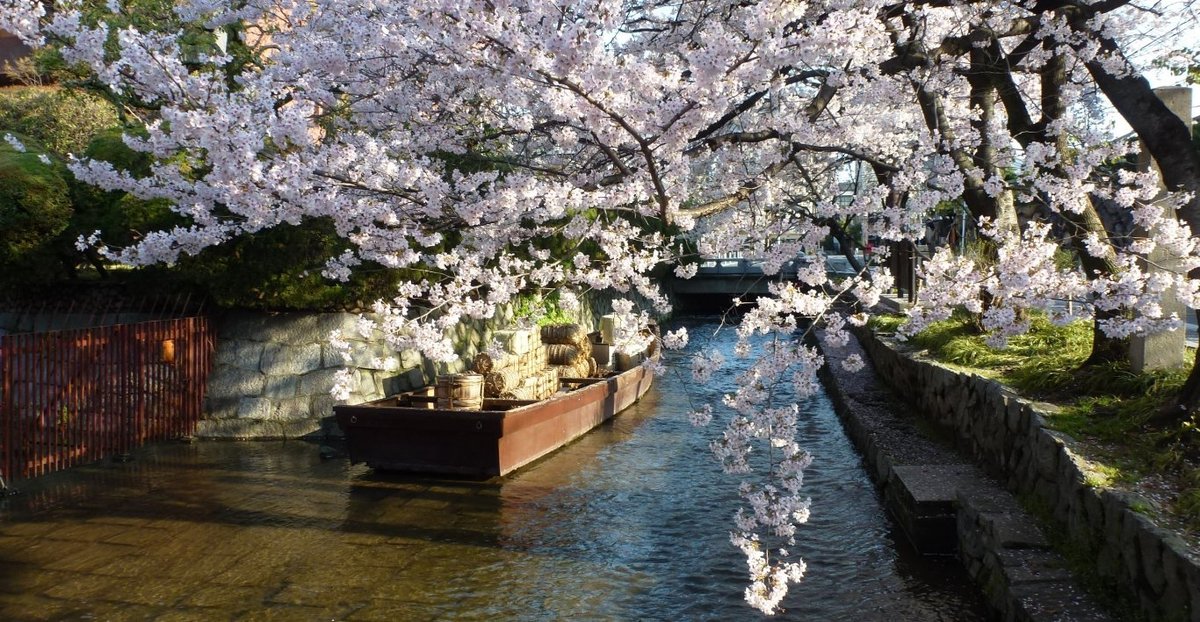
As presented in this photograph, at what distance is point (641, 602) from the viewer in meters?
6.50

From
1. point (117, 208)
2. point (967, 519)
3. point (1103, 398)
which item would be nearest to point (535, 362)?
point (117, 208)

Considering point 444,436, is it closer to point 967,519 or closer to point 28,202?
point 967,519

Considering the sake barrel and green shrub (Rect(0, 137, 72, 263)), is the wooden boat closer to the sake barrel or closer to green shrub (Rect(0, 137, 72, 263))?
the sake barrel

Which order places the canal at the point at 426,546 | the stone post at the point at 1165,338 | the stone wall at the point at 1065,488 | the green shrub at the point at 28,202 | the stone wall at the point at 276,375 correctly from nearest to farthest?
1. the stone wall at the point at 1065,488
2. the canal at the point at 426,546
3. the stone post at the point at 1165,338
4. the green shrub at the point at 28,202
5. the stone wall at the point at 276,375

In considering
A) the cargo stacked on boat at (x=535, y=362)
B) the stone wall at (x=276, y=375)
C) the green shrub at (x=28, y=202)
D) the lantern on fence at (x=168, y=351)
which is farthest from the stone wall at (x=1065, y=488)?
the green shrub at (x=28, y=202)

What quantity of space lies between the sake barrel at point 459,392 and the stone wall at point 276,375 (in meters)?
2.21

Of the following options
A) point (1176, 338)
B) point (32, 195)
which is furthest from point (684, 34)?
point (32, 195)

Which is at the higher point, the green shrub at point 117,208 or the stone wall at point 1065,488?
the green shrub at point 117,208

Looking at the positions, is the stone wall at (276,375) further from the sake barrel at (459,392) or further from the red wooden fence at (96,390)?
the sake barrel at (459,392)

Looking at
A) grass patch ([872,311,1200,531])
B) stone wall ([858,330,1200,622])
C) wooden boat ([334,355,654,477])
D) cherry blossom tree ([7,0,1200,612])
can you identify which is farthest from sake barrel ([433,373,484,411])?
grass patch ([872,311,1200,531])

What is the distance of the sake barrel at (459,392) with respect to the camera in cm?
994

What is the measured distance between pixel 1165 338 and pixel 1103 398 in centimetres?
76

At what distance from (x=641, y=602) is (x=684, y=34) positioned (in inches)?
186

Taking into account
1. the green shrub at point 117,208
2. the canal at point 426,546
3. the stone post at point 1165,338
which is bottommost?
the canal at point 426,546
